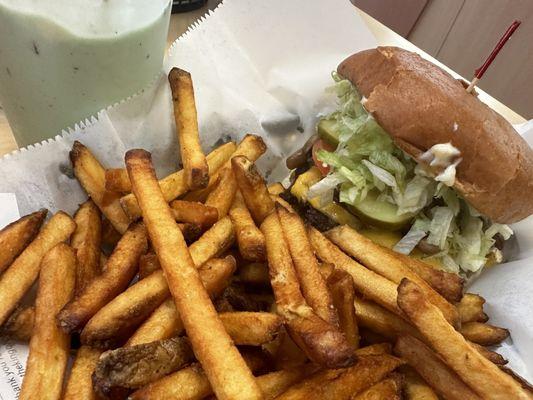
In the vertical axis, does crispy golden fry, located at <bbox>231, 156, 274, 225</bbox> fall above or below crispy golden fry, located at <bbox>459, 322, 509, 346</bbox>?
above

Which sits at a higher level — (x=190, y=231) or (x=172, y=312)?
(x=190, y=231)

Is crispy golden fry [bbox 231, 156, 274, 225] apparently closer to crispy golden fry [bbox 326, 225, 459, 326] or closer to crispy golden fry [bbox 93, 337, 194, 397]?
crispy golden fry [bbox 326, 225, 459, 326]

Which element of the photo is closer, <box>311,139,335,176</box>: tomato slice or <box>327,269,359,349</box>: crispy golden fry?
<box>327,269,359,349</box>: crispy golden fry

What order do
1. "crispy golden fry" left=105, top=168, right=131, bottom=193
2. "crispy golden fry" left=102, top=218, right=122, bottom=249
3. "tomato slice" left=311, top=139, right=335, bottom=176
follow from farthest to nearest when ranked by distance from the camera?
"tomato slice" left=311, top=139, right=335, bottom=176
"crispy golden fry" left=102, top=218, right=122, bottom=249
"crispy golden fry" left=105, top=168, right=131, bottom=193

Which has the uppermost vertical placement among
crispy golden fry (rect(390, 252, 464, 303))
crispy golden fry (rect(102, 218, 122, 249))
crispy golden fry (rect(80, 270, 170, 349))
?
crispy golden fry (rect(102, 218, 122, 249))

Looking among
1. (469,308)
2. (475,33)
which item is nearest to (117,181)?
(469,308)

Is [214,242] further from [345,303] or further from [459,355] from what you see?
[459,355]

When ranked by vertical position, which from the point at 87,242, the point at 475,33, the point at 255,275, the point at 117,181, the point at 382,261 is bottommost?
the point at 382,261

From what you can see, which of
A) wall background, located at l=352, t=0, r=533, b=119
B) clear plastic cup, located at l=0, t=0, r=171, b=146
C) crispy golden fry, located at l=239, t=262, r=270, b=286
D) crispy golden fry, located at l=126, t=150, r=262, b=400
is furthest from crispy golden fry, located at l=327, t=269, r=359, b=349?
wall background, located at l=352, t=0, r=533, b=119

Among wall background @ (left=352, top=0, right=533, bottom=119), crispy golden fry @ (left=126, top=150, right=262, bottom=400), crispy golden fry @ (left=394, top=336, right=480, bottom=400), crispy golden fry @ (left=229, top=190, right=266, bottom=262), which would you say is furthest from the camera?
wall background @ (left=352, top=0, right=533, bottom=119)
